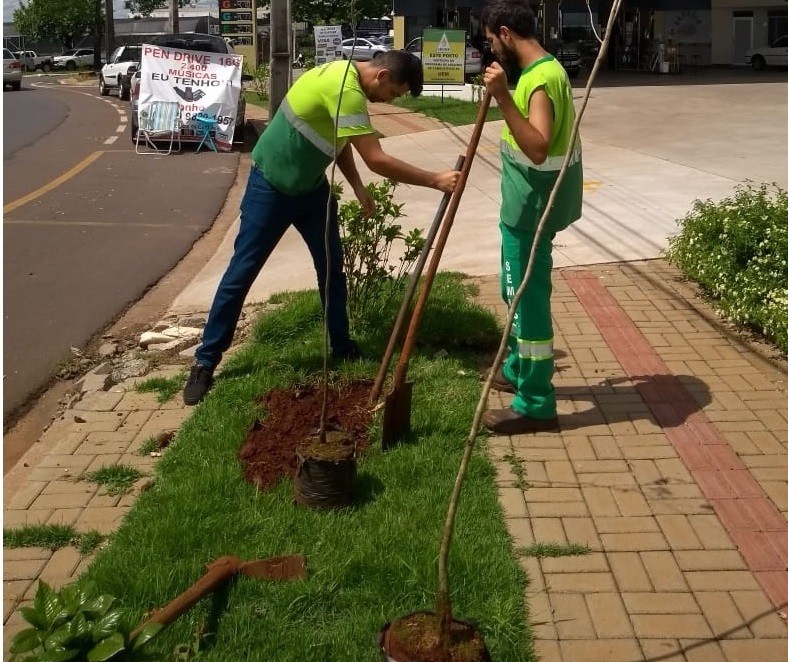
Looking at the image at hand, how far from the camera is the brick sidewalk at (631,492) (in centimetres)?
341

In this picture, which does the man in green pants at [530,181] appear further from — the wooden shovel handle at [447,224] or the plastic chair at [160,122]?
the plastic chair at [160,122]

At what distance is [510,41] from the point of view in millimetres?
4598

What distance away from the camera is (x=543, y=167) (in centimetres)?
465

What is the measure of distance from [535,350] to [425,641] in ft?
6.99

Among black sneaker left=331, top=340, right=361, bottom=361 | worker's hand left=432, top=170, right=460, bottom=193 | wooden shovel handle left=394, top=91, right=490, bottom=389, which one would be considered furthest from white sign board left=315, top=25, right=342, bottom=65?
wooden shovel handle left=394, top=91, right=490, bottom=389

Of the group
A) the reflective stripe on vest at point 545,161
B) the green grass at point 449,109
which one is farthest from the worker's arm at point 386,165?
the green grass at point 449,109

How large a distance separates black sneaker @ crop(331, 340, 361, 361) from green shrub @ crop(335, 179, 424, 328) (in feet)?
1.65

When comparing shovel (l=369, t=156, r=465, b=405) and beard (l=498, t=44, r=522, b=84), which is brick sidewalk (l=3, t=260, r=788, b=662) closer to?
shovel (l=369, t=156, r=465, b=405)

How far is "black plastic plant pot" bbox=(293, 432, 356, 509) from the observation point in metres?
4.07

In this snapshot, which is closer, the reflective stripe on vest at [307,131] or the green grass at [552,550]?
the green grass at [552,550]

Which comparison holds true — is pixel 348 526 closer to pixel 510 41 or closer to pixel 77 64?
pixel 510 41

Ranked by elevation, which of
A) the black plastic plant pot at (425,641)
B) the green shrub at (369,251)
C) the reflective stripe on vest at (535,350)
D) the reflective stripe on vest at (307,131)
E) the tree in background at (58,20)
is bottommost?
the black plastic plant pot at (425,641)

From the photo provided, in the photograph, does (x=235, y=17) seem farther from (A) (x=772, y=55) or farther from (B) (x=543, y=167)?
(B) (x=543, y=167)

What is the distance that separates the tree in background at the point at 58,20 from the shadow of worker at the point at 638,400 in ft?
254
